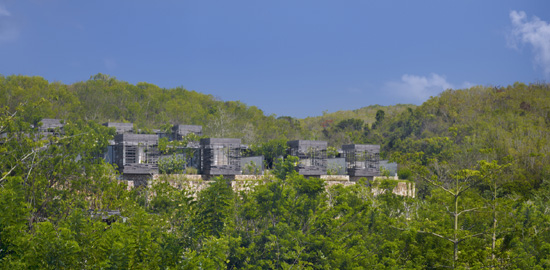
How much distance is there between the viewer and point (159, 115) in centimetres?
5381

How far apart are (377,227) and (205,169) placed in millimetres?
18146

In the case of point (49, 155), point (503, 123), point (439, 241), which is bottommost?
point (439, 241)

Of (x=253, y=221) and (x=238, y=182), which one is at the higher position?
(x=238, y=182)

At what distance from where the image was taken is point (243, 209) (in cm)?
1195

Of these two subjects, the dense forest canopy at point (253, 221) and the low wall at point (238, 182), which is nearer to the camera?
the dense forest canopy at point (253, 221)

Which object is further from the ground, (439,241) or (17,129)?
(17,129)

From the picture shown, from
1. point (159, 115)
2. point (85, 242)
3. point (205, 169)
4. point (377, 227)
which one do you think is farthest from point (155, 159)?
point (159, 115)

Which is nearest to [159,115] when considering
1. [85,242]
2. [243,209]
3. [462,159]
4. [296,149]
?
[296,149]

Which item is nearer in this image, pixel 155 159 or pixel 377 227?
pixel 377 227

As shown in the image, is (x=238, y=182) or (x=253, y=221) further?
(x=238, y=182)

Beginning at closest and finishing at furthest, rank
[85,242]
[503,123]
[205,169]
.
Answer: [85,242], [205,169], [503,123]

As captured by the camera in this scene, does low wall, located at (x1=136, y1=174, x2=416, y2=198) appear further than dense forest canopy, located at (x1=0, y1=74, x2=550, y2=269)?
Yes

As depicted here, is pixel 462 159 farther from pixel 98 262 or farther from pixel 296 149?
pixel 98 262

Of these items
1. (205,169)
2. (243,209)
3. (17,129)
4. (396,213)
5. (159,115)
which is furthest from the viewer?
(159,115)
